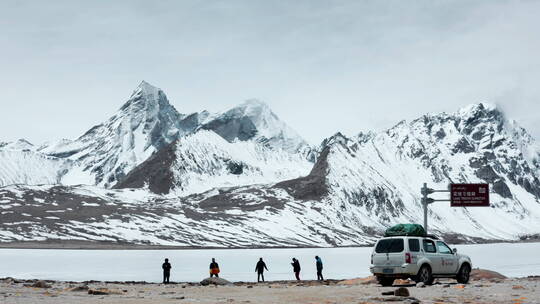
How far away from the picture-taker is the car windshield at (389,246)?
3459cm

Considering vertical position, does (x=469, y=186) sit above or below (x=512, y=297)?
above

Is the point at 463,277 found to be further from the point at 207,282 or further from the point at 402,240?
the point at 207,282

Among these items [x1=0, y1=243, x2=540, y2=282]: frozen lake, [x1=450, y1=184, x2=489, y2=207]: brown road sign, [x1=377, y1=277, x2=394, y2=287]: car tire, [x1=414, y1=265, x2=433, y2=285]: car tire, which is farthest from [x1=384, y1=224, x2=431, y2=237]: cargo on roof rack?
[x1=0, y1=243, x2=540, y2=282]: frozen lake

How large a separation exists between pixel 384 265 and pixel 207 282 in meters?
17.1

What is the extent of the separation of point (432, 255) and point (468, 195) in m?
21.2

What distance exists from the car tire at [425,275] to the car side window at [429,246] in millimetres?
918

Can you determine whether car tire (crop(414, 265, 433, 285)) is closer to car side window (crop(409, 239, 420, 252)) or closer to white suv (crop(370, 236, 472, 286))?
white suv (crop(370, 236, 472, 286))

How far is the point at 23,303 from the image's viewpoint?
79.0 ft

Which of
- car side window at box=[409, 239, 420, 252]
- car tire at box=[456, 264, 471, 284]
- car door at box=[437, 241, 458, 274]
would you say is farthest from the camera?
car tire at box=[456, 264, 471, 284]

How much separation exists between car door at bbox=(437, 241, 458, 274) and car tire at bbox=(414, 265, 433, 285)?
1.13m

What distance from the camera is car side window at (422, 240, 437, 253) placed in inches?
1384

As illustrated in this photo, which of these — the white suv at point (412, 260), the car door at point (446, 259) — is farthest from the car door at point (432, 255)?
the car door at point (446, 259)

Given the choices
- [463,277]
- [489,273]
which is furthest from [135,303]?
[489,273]

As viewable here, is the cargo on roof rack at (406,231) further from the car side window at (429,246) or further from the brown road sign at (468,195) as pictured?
the brown road sign at (468,195)
